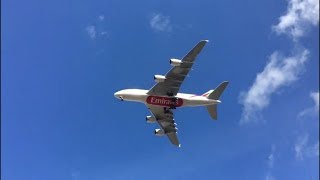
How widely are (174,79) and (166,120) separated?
1313cm

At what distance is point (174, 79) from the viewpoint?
515 feet

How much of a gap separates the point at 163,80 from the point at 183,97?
5.77m

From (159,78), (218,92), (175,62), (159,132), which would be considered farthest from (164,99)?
(159,132)

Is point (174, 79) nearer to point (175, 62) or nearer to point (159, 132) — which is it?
point (175, 62)

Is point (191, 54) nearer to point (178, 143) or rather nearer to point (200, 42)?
→ point (200, 42)

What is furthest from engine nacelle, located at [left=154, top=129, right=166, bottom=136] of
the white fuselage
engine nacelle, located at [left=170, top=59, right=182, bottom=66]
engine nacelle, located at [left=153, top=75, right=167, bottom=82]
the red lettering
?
engine nacelle, located at [left=170, top=59, right=182, bottom=66]

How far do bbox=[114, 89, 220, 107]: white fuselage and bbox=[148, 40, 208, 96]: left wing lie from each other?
43.5 inches

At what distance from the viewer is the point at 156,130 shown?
16812cm

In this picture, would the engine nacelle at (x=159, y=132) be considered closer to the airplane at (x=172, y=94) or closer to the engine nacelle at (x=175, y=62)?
the airplane at (x=172, y=94)

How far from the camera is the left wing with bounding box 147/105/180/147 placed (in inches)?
6462

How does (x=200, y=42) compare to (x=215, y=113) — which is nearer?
(x=200, y=42)

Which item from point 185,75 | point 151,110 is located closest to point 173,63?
point 185,75

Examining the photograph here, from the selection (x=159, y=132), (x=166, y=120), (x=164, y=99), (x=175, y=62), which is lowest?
(x=159, y=132)

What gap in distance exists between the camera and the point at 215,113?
531 feet
